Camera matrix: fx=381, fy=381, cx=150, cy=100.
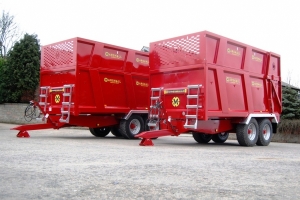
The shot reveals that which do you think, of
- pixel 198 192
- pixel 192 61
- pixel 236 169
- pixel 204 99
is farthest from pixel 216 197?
pixel 192 61

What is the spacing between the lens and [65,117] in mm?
12500

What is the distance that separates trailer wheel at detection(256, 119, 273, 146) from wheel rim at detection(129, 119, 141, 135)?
171 inches

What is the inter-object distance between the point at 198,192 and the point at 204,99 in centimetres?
605

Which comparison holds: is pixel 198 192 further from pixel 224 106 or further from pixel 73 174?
pixel 224 106

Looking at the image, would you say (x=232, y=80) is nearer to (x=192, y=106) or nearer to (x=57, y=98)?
(x=192, y=106)

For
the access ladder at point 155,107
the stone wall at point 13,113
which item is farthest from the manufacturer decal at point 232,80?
the stone wall at point 13,113

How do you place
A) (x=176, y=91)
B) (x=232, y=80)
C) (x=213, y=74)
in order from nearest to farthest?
(x=213, y=74), (x=176, y=91), (x=232, y=80)

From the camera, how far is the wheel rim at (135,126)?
14141mm

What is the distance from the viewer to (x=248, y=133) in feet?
39.4

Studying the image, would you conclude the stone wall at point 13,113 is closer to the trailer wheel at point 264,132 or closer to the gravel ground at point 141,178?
the trailer wheel at point 264,132

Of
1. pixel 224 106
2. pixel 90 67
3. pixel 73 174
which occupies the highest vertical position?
pixel 90 67

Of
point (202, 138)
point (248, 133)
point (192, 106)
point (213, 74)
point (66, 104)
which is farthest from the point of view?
point (202, 138)

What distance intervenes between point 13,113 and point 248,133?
15854mm

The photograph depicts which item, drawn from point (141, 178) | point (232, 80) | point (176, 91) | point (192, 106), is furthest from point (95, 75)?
point (141, 178)
